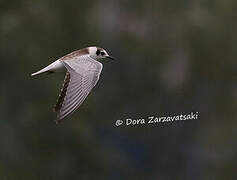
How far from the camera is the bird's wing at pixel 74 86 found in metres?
2.48

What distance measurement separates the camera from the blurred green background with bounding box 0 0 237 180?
2432 millimetres

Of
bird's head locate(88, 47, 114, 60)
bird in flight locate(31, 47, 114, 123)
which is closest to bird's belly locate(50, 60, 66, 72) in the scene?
bird in flight locate(31, 47, 114, 123)

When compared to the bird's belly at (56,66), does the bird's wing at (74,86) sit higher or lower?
lower

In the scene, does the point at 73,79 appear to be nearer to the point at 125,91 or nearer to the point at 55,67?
the point at 55,67

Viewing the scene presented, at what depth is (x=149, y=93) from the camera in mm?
2771

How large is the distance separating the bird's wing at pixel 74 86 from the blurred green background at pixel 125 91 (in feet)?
0.10

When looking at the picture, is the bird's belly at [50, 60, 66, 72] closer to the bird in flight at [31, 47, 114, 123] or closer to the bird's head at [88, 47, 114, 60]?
the bird in flight at [31, 47, 114, 123]

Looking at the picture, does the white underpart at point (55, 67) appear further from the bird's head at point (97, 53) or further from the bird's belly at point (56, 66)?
the bird's head at point (97, 53)

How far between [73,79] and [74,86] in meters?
0.03

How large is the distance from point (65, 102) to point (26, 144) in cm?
21

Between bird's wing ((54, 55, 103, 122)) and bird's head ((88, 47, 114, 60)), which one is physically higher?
bird's head ((88, 47, 114, 60))

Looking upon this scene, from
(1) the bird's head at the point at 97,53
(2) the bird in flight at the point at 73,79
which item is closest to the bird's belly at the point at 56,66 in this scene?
(2) the bird in flight at the point at 73,79
